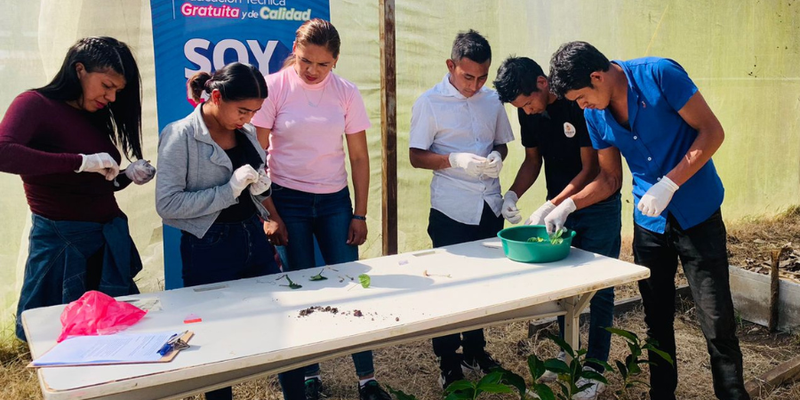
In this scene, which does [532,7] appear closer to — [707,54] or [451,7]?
[451,7]

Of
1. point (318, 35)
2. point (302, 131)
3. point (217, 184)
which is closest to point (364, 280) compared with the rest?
point (217, 184)

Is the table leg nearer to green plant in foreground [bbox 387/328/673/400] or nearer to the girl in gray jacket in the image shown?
green plant in foreground [bbox 387/328/673/400]

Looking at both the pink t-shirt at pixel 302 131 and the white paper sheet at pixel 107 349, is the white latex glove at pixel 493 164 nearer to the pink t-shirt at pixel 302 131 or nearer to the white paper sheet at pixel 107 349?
the pink t-shirt at pixel 302 131

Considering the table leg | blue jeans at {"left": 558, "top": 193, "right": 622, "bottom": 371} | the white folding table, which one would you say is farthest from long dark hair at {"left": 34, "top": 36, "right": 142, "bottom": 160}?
blue jeans at {"left": 558, "top": 193, "right": 622, "bottom": 371}

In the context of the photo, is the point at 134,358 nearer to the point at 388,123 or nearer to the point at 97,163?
the point at 97,163

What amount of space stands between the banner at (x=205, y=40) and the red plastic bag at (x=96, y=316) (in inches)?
56.4

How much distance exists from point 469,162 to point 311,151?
2.04 feet

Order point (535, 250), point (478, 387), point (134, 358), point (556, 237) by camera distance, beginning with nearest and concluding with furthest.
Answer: point (134, 358), point (478, 387), point (535, 250), point (556, 237)

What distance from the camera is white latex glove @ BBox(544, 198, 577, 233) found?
7.63ft

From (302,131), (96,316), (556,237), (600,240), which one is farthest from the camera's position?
(600,240)

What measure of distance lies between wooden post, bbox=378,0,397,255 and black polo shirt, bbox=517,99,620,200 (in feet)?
2.42

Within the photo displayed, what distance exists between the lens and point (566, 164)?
8.51ft

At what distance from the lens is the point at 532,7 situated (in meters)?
4.04

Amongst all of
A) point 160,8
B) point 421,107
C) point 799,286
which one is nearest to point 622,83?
point 421,107
